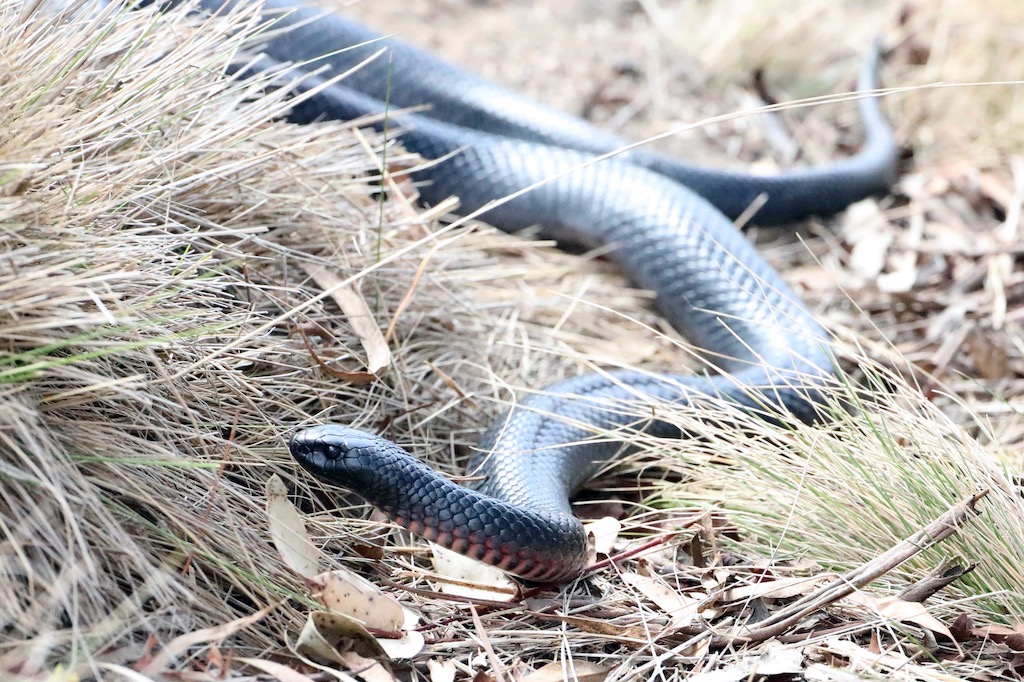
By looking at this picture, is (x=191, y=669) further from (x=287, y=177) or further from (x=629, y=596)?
(x=287, y=177)

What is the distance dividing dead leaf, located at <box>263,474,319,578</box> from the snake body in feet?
0.30

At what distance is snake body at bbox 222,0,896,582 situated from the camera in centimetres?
201

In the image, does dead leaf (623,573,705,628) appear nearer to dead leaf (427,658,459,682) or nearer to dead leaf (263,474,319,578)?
dead leaf (427,658,459,682)

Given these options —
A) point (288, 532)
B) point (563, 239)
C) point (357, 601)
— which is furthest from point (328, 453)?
point (563, 239)

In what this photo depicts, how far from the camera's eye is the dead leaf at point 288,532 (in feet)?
6.00

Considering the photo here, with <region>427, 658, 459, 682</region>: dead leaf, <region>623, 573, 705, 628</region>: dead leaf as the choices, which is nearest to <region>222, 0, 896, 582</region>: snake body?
<region>623, 573, 705, 628</region>: dead leaf

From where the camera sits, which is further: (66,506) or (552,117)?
(552,117)

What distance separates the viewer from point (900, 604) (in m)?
1.90

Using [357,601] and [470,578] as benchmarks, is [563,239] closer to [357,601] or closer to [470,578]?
[470,578]

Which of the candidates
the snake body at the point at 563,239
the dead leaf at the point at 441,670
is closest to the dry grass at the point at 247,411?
the dead leaf at the point at 441,670

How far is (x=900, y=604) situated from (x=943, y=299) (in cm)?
194

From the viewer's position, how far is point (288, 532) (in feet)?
6.15

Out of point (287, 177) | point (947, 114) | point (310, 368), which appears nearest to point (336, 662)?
point (310, 368)

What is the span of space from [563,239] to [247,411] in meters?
1.82
